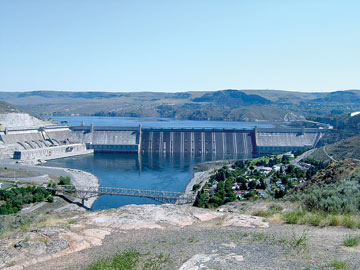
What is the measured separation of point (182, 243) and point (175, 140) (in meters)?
46.4

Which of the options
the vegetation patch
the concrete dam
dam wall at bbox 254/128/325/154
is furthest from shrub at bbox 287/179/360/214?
dam wall at bbox 254/128/325/154

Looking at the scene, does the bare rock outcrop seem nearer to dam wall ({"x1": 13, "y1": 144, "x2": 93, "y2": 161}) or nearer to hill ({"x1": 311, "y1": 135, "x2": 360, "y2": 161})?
hill ({"x1": 311, "y1": 135, "x2": 360, "y2": 161})

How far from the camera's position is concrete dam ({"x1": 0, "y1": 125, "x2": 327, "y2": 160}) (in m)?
50.5

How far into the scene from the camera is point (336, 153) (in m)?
39.5

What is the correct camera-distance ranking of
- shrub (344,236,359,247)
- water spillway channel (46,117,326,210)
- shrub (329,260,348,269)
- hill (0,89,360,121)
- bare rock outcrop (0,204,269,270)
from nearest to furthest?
shrub (329,260,348,269) < shrub (344,236,359,247) < bare rock outcrop (0,204,269,270) < water spillway channel (46,117,326,210) < hill (0,89,360,121)

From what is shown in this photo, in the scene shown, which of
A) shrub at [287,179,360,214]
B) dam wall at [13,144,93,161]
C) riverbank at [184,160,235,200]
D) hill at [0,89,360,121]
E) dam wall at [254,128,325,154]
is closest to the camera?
shrub at [287,179,360,214]

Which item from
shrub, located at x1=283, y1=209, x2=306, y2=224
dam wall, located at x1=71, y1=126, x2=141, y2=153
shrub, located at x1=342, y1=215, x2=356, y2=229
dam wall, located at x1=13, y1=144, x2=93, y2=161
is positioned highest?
shrub, located at x1=342, y1=215, x2=356, y2=229

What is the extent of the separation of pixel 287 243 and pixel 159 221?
2.83 m

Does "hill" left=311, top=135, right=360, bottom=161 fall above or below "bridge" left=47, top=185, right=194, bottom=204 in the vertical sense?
above

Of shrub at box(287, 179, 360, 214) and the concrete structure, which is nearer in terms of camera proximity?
shrub at box(287, 179, 360, 214)

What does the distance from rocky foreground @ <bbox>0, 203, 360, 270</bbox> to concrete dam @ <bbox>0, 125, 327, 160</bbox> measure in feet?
138

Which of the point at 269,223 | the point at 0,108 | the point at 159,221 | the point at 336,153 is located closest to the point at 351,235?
the point at 269,223

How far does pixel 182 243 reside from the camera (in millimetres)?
6297

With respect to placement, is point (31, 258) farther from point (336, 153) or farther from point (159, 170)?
point (336, 153)
